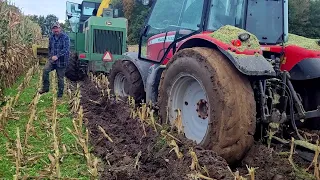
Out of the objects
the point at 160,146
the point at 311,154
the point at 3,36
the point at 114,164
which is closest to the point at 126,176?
the point at 114,164

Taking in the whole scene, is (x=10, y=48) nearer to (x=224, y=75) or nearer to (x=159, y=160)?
(x=159, y=160)

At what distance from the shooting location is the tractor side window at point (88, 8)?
43.3 feet

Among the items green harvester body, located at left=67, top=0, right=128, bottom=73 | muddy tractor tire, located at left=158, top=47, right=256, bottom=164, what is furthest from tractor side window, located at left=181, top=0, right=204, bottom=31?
green harvester body, located at left=67, top=0, right=128, bottom=73

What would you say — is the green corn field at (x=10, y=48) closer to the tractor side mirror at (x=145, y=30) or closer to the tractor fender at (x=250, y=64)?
the tractor side mirror at (x=145, y=30)

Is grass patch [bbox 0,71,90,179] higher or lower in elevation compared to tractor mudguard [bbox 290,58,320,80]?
lower

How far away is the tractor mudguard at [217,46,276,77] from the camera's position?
3580mm

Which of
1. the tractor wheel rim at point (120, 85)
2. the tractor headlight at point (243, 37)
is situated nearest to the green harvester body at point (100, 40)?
the tractor wheel rim at point (120, 85)

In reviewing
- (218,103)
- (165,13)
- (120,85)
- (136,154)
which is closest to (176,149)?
(218,103)

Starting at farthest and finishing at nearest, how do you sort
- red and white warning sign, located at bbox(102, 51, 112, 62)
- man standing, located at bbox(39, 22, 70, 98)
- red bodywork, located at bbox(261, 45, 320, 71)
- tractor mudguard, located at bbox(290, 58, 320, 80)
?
1. red and white warning sign, located at bbox(102, 51, 112, 62)
2. man standing, located at bbox(39, 22, 70, 98)
3. red bodywork, located at bbox(261, 45, 320, 71)
4. tractor mudguard, located at bbox(290, 58, 320, 80)

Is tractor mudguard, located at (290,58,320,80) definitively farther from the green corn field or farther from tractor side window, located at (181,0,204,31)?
the green corn field

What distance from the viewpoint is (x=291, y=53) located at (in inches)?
180

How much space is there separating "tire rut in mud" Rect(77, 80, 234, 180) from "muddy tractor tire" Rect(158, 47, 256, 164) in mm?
224

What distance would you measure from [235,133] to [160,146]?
31.4 inches

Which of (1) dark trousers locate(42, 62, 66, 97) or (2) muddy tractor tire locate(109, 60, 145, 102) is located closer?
(2) muddy tractor tire locate(109, 60, 145, 102)
